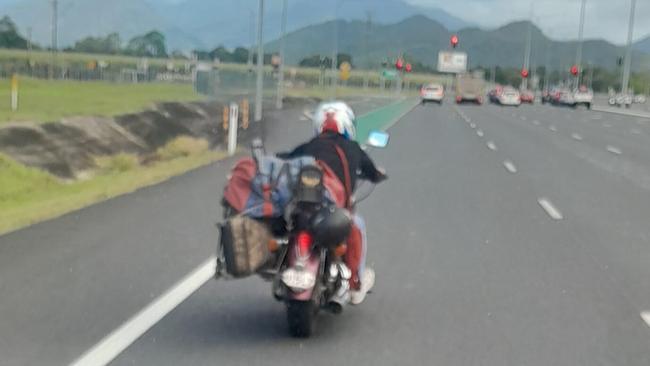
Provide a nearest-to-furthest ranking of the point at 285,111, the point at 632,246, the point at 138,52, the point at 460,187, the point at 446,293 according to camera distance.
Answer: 1. the point at 446,293
2. the point at 632,246
3. the point at 460,187
4. the point at 285,111
5. the point at 138,52

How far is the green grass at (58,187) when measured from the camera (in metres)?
14.3

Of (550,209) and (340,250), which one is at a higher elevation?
(340,250)

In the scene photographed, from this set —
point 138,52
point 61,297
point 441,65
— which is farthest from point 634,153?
point 138,52

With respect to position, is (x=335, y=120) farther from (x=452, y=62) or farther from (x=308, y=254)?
(x=452, y=62)

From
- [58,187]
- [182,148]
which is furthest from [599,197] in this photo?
[182,148]

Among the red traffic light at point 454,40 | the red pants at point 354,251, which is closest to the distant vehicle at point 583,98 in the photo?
the red traffic light at point 454,40

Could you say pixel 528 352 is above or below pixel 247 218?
below

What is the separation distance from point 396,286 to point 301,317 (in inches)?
91.2

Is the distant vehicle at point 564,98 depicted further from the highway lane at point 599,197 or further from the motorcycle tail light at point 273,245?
the motorcycle tail light at point 273,245

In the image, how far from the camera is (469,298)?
29.4ft

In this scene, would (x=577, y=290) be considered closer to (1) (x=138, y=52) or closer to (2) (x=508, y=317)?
(2) (x=508, y=317)

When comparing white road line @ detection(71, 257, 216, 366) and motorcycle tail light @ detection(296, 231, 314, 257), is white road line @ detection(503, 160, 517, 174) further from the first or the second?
motorcycle tail light @ detection(296, 231, 314, 257)

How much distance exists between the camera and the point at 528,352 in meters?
7.13

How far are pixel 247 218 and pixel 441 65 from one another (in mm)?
125298
